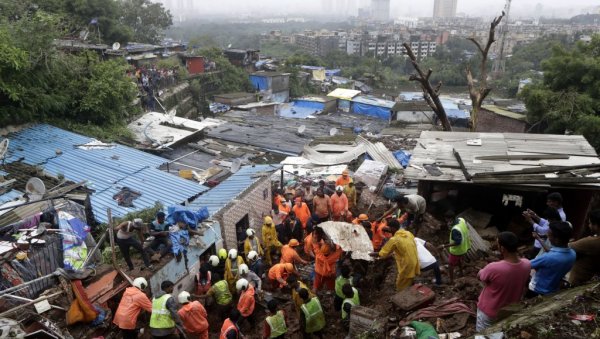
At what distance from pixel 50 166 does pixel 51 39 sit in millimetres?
5517

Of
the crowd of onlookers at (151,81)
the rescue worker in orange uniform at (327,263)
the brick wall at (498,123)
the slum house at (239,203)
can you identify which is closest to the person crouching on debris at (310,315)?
the rescue worker in orange uniform at (327,263)

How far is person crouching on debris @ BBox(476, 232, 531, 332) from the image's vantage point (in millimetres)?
4727

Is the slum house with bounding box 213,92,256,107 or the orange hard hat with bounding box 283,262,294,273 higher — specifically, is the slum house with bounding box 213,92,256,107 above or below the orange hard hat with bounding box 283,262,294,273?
below

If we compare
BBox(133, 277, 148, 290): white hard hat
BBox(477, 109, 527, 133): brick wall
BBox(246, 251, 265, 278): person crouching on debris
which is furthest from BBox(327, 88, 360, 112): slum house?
BBox(133, 277, 148, 290): white hard hat

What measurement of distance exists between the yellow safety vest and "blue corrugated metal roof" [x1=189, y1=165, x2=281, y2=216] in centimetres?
348

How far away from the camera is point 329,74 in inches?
2185

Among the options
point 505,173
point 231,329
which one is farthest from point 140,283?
point 505,173

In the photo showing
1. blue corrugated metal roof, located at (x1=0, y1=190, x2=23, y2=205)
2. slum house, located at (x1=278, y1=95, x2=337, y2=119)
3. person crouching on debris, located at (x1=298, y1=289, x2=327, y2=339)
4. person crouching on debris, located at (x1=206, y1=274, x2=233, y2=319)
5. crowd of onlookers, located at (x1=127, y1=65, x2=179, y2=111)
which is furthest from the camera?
slum house, located at (x1=278, y1=95, x2=337, y2=119)

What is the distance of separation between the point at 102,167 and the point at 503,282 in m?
10.7

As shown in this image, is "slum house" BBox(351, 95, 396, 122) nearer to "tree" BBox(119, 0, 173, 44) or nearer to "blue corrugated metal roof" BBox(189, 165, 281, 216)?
"blue corrugated metal roof" BBox(189, 165, 281, 216)

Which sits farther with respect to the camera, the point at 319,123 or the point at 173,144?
the point at 319,123

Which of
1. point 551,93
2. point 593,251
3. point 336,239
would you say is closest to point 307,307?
point 336,239

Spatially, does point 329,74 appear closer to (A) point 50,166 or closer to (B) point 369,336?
(A) point 50,166

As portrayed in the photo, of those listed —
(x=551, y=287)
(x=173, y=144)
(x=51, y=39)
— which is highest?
(x=51, y=39)
